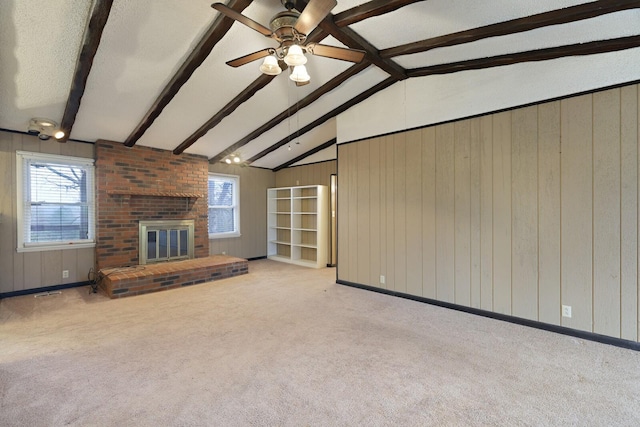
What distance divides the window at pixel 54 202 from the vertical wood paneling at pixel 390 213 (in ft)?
16.0

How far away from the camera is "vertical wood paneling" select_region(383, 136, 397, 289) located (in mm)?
4352

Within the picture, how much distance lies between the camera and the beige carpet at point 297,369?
73.1 inches

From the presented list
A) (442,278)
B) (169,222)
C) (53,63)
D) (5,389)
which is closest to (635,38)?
(442,278)

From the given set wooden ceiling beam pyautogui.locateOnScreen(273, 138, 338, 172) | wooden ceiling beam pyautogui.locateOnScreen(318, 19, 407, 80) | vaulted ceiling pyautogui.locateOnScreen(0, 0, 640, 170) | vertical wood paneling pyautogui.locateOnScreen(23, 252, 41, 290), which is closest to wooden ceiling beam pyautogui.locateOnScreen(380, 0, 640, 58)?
vaulted ceiling pyautogui.locateOnScreen(0, 0, 640, 170)

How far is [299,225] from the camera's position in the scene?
23.5 feet

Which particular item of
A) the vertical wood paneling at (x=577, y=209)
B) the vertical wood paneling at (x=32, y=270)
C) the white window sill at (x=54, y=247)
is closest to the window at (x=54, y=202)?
the white window sill at (x=54, y=247)

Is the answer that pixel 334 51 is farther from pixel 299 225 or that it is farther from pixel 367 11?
pixel 299 225

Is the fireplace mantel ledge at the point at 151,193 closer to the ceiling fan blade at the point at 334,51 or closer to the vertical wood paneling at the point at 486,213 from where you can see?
the ceiling fan blade at the point at 334,51

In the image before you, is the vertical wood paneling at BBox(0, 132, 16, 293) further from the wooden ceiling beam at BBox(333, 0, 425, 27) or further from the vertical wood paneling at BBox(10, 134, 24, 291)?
the wooden ceiling beam at BBox(333, 0, 425, 27)

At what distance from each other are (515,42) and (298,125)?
3358mm

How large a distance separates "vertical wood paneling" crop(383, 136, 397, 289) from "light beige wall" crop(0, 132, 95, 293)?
198 inches

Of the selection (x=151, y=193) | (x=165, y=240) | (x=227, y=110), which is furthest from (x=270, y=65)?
(x=165, y=240)

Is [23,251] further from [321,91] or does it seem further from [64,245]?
[321,91]

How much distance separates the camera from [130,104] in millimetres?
3963
